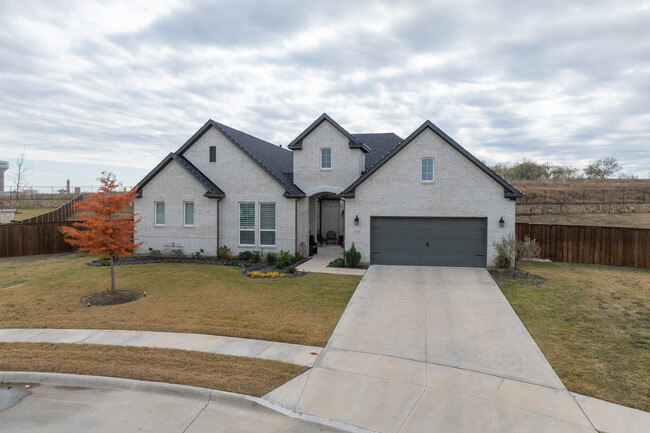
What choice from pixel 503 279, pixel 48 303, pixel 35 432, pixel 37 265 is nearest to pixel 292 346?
pixel 35 432

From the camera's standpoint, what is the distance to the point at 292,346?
28.2 ft

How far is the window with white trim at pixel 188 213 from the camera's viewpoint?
20.8m

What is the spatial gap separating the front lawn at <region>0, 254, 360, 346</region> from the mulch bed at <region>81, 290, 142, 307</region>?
30cm

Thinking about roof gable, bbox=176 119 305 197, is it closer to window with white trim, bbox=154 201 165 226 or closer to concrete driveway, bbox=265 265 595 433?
window with white trim, bbox=154 201 165 226

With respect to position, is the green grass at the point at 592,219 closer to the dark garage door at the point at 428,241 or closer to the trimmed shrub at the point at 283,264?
the dark garage door at the point at 428,241

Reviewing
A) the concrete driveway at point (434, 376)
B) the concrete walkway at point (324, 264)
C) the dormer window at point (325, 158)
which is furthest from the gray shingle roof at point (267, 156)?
the concrete driveway at point (434, 376)

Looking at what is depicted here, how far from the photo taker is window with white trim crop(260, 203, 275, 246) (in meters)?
20.4

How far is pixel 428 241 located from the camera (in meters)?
18.0

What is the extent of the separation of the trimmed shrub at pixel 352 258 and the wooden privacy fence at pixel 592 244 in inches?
355

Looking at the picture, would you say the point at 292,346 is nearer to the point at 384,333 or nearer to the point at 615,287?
the point at 384,333

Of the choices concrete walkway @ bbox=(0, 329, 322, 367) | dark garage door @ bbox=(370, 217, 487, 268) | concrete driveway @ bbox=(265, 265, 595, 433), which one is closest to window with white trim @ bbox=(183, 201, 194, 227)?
dark garage door @ bbox=(370, 217, 487, 268)

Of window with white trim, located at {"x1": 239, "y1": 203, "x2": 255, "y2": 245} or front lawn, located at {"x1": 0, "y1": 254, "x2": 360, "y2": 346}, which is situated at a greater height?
window with white trim, located at {"x1": 239, "y1": 203, "x2": 255, "y2": 245}

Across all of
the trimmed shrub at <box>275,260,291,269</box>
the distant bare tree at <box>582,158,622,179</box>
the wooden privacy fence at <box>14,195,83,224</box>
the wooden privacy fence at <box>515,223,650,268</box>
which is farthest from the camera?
the distant bare tree at <box>582,158,622,179</box>

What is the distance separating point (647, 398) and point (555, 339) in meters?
2.75
